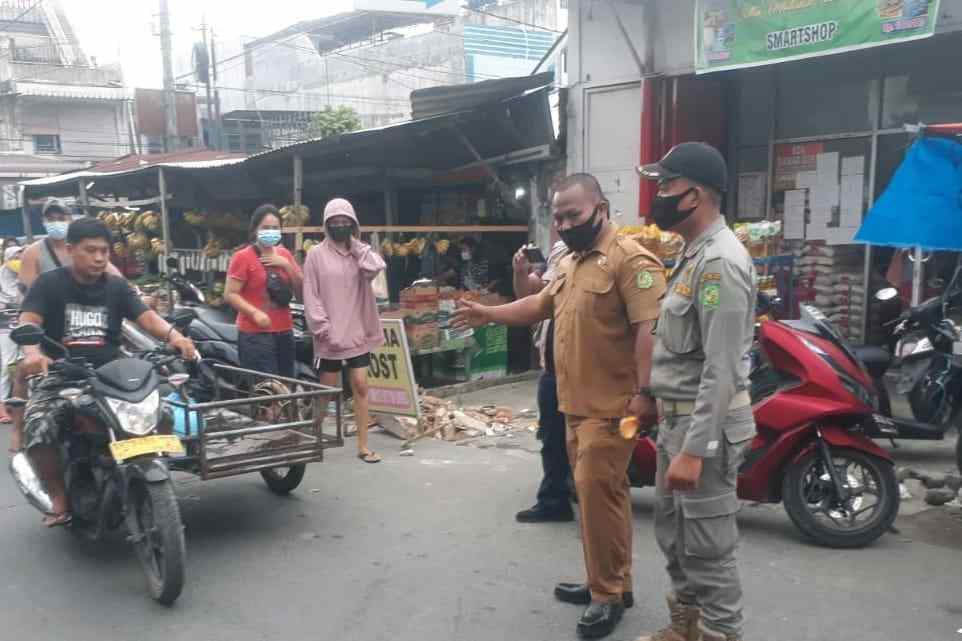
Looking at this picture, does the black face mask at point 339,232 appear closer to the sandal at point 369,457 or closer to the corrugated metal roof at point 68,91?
the sandal at point 369,457

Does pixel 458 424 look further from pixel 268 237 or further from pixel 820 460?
pixel 820 460

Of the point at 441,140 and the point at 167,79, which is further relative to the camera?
the point at 167,79

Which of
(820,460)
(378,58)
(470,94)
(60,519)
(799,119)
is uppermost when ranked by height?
(378,58)

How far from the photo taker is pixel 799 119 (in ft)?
29.0

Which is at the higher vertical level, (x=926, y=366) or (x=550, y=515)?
(x=926, y=366)

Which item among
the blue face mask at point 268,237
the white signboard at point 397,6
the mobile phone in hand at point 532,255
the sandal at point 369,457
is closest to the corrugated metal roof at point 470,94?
the blue face mask at point 268,237

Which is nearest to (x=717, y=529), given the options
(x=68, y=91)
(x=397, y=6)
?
(x=68, y=91)

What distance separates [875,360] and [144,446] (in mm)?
4549

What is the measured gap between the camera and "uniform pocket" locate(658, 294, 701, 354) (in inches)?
110

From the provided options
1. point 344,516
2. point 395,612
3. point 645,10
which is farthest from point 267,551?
point 645,10

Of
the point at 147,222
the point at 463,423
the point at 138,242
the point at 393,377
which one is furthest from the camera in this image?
the point at 138,242

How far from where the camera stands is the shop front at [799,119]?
24.8 ft

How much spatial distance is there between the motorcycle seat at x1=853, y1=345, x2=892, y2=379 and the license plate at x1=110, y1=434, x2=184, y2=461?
4300 millimetres

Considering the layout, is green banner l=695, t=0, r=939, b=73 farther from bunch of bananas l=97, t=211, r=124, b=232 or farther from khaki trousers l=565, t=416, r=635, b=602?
bunch of bananas l=97, t=211, r=124, b=232
